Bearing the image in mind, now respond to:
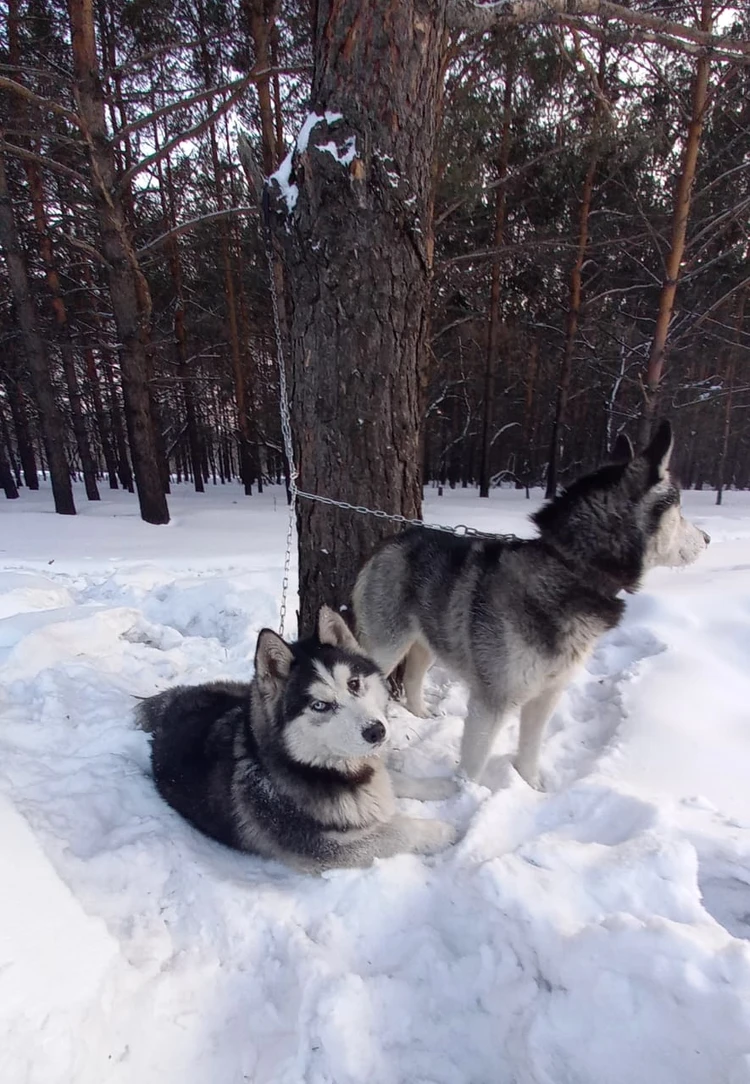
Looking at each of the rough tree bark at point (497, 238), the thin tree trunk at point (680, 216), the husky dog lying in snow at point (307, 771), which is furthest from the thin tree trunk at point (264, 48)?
the husky dog lying in snow at point (307, 771)

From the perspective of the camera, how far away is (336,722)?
230 centimetres

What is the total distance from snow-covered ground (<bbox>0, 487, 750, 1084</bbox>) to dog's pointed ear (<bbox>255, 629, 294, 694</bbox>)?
30.9 inches

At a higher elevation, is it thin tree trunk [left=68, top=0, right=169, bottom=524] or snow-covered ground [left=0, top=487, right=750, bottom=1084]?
thin tree trunk [left=68, top=0, right=169, bottom=524]

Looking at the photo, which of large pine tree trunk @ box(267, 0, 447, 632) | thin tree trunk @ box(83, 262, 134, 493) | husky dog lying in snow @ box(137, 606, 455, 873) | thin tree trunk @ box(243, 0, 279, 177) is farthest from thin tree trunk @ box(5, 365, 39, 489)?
husky dog lying in snow @ box(137, 606, 455, 873)

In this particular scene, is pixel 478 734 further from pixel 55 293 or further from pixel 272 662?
pixel 55 293

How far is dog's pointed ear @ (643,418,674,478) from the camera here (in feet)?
8.34

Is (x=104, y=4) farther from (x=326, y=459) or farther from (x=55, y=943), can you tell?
(x=55, y=943)

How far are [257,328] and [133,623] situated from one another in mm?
17157

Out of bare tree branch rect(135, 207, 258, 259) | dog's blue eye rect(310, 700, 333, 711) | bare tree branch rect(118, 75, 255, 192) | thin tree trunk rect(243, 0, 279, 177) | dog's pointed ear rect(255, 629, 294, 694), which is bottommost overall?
dog's blue eye rect(310, 700, 333, 711)

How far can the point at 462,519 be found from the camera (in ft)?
40.4

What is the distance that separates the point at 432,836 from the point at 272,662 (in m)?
1.04

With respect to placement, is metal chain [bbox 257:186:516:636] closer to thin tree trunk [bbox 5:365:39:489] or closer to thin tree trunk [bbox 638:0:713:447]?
thin tree trunk [bbox 638:0:713:447]

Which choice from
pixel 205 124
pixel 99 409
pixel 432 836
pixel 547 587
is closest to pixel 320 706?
pixel 432 836

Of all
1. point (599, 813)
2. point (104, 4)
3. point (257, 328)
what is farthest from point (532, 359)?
point (599, 813)
